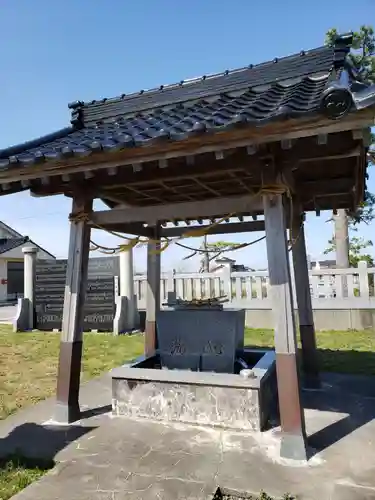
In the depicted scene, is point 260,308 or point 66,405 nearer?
point 66,405

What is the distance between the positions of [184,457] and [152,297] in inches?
129

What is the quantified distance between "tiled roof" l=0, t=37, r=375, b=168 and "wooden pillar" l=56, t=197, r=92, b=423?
3.56ft

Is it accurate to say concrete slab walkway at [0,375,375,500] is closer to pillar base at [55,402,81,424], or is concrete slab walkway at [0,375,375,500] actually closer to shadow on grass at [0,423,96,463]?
shadow on grass at [0,423,96,463]

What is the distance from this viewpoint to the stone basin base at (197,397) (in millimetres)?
4254

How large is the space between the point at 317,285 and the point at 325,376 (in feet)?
18.4

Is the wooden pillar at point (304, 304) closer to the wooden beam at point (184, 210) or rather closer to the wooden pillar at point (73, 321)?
the wooden beam at point (184, 210)

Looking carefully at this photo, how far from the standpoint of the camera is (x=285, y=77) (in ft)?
15.5

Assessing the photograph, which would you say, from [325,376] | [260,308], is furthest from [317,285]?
[325,376]

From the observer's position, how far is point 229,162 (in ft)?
13.6

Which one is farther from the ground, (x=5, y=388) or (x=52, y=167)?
(x=52, y=167)

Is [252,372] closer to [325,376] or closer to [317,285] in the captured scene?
[325,376]

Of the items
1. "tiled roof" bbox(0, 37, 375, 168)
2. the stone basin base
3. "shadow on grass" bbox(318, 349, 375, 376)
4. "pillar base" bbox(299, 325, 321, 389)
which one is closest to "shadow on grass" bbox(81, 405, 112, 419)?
the stone basin base

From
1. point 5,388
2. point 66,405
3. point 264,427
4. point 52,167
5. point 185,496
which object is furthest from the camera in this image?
point 5,388

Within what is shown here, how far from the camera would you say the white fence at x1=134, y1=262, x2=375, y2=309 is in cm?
1114
